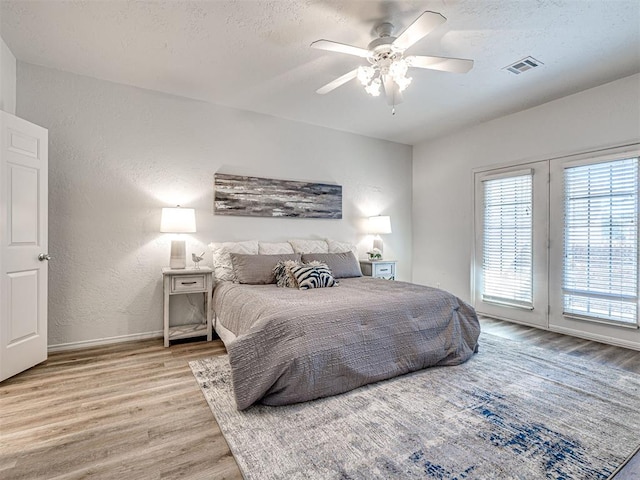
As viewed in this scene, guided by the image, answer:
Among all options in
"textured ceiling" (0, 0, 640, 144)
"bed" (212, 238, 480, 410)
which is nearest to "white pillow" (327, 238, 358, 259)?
"bed" (212, 238, 480, 410)

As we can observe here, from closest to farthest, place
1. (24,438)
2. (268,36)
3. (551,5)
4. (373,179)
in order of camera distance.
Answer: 1. (24,438)
2. (551,5)
3. (268,36)
4. (373,179)

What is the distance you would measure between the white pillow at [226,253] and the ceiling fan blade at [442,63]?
8.27ft

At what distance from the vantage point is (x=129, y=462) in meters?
1.57

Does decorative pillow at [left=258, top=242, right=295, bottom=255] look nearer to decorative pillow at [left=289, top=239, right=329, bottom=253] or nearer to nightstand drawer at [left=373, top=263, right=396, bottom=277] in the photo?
decorative pillow at [left=289, top=239, right=329, bottom=253]

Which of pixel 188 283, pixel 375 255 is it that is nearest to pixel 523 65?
pixel 375 255

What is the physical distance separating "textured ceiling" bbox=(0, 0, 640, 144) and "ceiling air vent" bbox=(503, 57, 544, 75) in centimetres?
7

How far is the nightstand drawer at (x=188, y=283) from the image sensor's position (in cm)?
328

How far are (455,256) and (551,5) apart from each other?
11.0ft

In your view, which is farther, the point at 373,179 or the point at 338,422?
the point at 373,179

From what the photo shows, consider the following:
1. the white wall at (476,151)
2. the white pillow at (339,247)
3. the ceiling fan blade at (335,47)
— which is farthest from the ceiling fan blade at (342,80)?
the white wall at (476,151)

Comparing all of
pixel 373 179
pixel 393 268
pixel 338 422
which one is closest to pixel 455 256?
pixel 393 268

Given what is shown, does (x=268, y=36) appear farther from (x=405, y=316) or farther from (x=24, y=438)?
(x=24, y=438)

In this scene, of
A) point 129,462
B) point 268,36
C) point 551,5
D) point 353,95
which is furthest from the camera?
point 353,95

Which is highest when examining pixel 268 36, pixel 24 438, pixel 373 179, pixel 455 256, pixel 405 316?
pixel 268 36
